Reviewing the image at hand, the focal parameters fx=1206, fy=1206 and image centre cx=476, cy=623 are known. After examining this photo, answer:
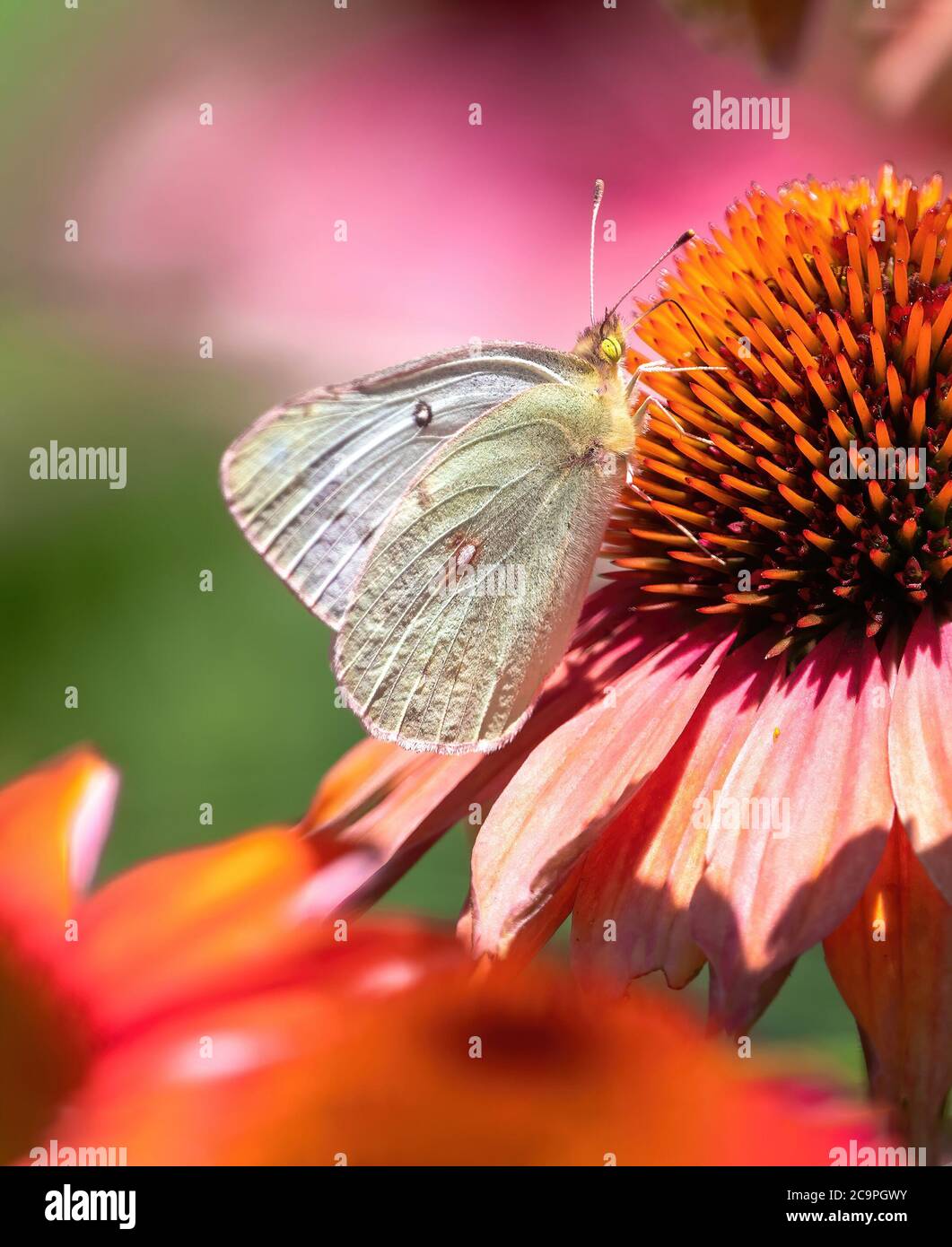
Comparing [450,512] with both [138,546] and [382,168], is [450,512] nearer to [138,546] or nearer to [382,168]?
[138,546]

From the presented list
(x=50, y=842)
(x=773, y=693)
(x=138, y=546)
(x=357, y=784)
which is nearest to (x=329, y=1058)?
Result: (x=50, y=842)

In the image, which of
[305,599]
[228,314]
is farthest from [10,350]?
[305,599]

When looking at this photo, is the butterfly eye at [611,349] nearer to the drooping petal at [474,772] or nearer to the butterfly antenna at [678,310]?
the butterfly antenna at [678,310]

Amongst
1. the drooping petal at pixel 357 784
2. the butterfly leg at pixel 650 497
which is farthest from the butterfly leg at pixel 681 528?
the drooping petal at pixel 357 784
